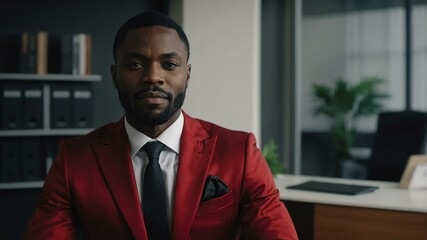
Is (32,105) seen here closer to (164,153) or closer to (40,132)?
(40,132)

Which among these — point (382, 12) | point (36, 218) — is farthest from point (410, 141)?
point (36, 218)

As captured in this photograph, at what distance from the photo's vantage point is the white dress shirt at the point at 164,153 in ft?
4.38

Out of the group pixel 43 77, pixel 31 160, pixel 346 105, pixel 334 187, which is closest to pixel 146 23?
pixel 334 187

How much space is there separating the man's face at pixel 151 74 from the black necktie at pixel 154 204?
0.13m

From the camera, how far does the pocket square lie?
1.32 meters

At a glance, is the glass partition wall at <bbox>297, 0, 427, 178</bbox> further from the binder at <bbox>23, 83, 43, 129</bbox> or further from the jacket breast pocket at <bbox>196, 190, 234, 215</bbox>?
the jacket breast pocket at <bbox>196, 190, 234, 215</bbox>

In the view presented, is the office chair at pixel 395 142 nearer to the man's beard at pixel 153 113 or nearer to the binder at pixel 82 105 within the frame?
the binder at pixel 82 105

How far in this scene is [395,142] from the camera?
12.2ft

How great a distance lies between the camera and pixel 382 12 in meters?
5.89

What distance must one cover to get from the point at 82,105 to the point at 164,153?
2689 millimetres

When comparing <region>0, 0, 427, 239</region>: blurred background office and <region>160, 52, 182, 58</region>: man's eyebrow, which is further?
<region>0, 0, 427, 239</region>: blurred background office

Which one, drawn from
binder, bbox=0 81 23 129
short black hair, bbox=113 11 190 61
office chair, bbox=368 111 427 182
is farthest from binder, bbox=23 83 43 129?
short black hair, bbox=113 11 190 61

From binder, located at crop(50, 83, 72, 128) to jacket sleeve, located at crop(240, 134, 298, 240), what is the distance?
2706mm

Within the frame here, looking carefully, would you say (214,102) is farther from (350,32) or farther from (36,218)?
(36,218)
